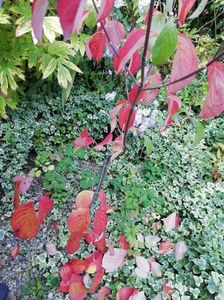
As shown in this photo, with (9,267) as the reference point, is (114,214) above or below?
above

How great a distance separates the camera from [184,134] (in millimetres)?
2406

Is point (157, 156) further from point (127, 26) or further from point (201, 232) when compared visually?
point (127, 26)

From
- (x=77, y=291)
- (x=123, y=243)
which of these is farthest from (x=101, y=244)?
(x=77, y=291)

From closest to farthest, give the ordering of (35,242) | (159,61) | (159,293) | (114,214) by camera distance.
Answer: (159,61) < (159,293) < (35,242) < (114,214)

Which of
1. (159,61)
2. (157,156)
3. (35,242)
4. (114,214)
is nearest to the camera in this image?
(159,61)

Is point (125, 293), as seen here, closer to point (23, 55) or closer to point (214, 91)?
point (214, 91)

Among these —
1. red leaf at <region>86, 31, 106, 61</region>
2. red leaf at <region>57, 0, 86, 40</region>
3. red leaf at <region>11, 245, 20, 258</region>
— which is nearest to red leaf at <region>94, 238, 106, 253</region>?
red leaf at <region>11, 245, 20, 258</region>

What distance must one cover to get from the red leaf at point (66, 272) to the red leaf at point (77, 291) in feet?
0.18

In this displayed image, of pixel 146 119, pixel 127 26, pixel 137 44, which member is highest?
pixel 137 44

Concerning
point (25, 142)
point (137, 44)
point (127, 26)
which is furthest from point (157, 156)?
point (137, 44)

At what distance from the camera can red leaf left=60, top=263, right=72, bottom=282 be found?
1488 mm

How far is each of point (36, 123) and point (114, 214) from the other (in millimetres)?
720

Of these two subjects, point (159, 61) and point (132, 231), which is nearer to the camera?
point (159, 61)

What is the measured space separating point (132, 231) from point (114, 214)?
0.15 meters
